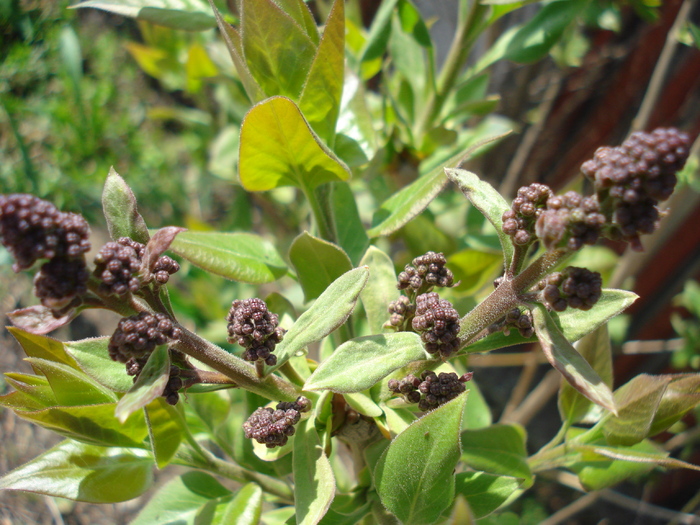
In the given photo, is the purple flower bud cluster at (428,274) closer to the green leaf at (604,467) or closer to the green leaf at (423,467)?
the green leaf at (423,467)

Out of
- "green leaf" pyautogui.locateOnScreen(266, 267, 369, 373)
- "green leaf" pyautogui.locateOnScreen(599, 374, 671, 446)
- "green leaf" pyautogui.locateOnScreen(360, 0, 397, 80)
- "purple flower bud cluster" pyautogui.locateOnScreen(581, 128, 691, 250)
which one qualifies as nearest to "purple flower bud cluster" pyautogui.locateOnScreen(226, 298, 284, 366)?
"green leaf" pyautogui.locateOnScreen(266, 267, 369, 373)

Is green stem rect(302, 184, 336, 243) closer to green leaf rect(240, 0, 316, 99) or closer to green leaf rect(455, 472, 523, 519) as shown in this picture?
green leaf rect(240, 0, 316, 99)

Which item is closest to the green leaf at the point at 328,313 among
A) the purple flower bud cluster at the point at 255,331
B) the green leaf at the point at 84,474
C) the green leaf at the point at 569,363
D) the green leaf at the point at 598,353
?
the purple flower bud cluster at the point at 255,331

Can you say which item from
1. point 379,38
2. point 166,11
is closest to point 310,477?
point 166,11

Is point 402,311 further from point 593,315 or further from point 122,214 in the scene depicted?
point 122,214

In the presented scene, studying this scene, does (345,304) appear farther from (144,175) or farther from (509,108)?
(144,175)

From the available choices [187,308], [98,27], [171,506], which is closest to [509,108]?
[187,308]

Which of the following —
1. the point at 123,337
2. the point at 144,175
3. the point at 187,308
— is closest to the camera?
the point at 123,337
